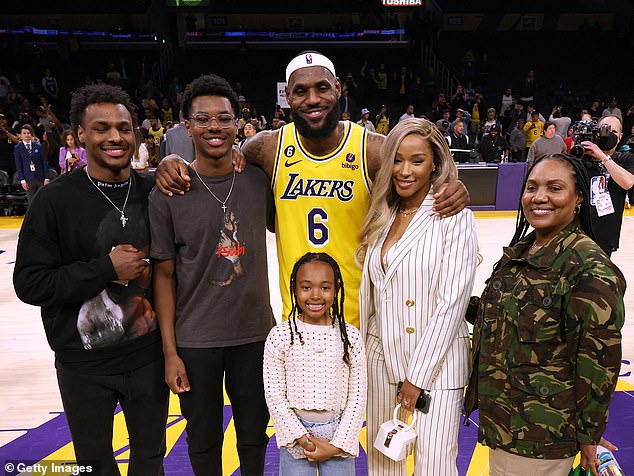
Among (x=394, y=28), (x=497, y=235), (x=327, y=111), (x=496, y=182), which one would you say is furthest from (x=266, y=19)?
(x=327, y=111)

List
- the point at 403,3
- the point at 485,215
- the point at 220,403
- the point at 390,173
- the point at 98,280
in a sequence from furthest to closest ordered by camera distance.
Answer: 1. the point at 403,3
2. the point at 485,215
3. the point at 220,403
4. the point at 390,173
5. the point at 98,280

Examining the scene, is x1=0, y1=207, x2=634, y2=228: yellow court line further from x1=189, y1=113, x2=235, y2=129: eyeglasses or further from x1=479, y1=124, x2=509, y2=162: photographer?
x1=189, y1=113, x2=235, y2=129: eyeglasses

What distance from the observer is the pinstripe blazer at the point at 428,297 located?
2115 millimetres

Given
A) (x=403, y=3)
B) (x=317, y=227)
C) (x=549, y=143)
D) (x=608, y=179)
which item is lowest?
(x=317, y=227)

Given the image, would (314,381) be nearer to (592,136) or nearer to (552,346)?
(552,346)

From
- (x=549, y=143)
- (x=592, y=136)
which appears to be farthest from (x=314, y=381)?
(x=549, y=143)

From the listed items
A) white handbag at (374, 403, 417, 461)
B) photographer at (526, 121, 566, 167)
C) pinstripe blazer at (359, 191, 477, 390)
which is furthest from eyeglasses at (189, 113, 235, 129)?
photographer at (526, 121, 566, 167)

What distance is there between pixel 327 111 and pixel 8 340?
12.4 feet

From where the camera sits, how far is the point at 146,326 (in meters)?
2.30

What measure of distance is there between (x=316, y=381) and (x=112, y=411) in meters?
0.86

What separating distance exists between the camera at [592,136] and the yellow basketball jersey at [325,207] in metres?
2.07

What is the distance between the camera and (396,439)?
211cm

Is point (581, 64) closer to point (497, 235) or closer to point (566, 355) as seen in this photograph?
point (497, 235)

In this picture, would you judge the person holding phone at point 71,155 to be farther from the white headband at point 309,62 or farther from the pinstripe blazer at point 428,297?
the pinstripe blazer at point 428,297
